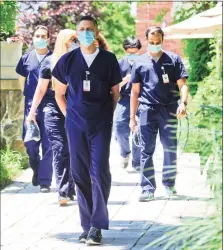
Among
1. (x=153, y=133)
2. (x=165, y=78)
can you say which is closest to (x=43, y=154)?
(x=153, y=133)

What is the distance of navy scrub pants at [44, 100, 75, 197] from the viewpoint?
9.95 meters

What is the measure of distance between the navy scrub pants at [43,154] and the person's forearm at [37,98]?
368 millimetres

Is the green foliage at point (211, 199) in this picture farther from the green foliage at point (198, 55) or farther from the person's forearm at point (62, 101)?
the green foliage at point (198, 55)

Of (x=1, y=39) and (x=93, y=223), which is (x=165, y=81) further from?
(x=1, y=39)

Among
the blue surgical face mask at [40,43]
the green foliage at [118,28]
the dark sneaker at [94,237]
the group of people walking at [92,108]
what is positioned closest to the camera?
the dark sneaker at [94,237]

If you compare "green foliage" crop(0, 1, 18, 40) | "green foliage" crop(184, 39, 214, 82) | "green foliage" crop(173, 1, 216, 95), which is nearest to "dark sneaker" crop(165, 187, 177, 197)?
"green foliage" crop(0, 1, 18, 40)

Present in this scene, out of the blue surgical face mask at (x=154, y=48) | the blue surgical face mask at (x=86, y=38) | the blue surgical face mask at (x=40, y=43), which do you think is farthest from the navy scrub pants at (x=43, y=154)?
the blue surgical face mask at (x=86, y=38)

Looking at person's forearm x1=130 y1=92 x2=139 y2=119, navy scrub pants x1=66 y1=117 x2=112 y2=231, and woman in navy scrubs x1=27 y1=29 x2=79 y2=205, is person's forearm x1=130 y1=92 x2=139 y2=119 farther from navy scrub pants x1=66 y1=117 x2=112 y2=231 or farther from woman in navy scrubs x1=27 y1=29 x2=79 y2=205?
navy scrub pants x1=66 y1=117 x2=112 y2=231

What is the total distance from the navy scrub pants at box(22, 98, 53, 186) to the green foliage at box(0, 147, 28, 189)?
56cm

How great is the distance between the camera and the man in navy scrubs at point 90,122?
25.2 feet

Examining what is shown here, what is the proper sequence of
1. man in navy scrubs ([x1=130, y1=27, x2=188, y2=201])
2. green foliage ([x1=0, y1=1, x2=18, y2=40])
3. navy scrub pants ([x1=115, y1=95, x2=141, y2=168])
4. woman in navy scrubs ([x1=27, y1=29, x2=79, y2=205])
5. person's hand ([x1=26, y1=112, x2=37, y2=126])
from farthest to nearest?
navy scrub pants ([x1=115, y1=95, x2=141, y2=168]) → green foliage ([x1=0, y1=1, x2=18, y2=40]) → person's hand ([x1=26, y1=112, x2=37, y2=126]) → man in navy scrubs ([x1=130, y1=27, x2=188, y2=201]) → woman in navy scrubs ([x1=27, y1=29, x2=79, y2=205])

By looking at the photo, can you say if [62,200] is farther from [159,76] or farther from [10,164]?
[10,164]

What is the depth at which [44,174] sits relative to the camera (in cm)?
1091

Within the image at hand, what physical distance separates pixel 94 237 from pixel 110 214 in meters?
1.72
